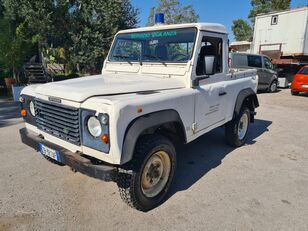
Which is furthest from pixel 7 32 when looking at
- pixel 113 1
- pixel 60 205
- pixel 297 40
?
pixel 297 40

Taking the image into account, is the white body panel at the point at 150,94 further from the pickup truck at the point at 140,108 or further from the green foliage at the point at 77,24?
the green foliage at the point at 77,24

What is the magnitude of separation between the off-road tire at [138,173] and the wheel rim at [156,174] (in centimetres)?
10

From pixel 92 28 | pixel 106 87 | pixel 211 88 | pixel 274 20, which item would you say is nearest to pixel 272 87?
pixel 274 20

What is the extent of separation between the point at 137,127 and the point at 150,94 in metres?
0.58

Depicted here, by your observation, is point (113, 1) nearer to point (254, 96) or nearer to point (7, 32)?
point (7, 32)

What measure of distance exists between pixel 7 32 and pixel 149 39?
381 inches

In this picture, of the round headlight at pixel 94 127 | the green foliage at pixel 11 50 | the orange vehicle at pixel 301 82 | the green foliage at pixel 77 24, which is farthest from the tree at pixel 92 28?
the round headlight at pixel 94 127

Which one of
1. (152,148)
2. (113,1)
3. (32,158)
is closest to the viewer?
(152,148)

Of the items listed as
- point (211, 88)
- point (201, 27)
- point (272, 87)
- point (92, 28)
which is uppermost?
point (92, 28)

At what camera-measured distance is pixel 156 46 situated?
3.85 metres

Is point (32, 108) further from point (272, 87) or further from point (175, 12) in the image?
point (175, 12)

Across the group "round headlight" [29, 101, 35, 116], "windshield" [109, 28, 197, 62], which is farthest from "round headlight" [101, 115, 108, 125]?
"windshield" [109, 28, 197, 62]

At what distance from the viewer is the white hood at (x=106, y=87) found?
2668 mm

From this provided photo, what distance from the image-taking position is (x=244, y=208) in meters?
3.08
